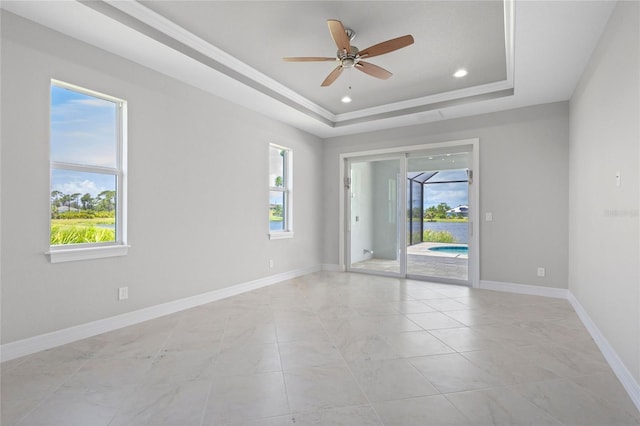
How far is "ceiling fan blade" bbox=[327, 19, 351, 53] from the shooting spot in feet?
7.91

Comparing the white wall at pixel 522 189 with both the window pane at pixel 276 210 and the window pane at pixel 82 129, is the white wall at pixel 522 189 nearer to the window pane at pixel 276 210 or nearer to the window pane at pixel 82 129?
the window pane at pixel 276 210

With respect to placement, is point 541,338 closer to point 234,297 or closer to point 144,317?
point 234,297

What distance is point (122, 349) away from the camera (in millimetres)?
2574

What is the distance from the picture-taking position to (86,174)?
290 cm

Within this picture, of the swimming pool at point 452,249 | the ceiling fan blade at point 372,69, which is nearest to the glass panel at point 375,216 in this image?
the swimming pool at point 452,249

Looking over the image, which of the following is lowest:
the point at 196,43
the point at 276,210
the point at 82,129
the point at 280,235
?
the point at 280,235

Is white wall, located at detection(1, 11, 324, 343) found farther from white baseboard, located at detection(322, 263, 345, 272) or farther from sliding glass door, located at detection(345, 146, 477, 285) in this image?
sliding glass door, located at detection(345, 146, 477, 285)

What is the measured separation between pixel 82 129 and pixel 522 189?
5436 millimetres

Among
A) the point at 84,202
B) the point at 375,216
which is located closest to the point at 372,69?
the point at 84,202

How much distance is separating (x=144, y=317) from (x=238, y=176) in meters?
2.13

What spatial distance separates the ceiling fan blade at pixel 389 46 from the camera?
2.56m

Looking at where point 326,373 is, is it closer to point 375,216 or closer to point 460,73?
point 460,73

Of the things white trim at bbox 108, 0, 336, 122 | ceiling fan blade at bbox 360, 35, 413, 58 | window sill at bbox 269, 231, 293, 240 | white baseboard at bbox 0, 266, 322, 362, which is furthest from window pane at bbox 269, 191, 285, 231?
ceiling fan blade at bbox 360, 35, 413, 58

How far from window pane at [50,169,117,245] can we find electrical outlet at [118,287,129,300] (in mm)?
506
